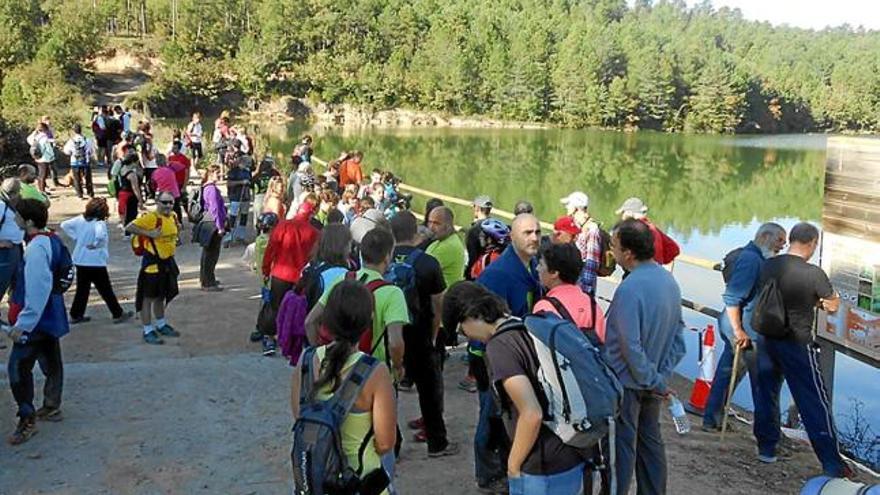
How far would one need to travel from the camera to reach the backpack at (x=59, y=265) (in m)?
5.14

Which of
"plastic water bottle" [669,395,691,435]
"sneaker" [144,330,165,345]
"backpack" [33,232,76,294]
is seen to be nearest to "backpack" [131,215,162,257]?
"sneaker" [144,330,165,345]

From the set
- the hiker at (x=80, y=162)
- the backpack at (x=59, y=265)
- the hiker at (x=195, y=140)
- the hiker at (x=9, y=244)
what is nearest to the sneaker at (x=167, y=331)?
the hiker at (x=9, y=244)

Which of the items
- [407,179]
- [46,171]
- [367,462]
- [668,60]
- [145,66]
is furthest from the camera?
[668,60]

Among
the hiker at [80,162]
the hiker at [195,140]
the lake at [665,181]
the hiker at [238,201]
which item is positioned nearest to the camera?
the hiker at [238,201]

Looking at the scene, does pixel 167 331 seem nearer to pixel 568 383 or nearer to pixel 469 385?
pixel 469 385

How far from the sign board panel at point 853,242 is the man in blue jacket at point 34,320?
4.91 m

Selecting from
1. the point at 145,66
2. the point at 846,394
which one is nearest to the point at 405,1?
the point at 145,66

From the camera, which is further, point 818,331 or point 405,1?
point 405,1

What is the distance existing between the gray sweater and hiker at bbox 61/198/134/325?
5273mm

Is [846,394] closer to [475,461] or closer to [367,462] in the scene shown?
[475,461]

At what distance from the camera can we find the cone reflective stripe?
6.45 metres

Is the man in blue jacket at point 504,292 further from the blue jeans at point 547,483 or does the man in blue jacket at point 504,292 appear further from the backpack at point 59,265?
the backpack at point 59,265

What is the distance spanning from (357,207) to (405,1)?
90091 mm

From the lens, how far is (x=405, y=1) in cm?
9569
